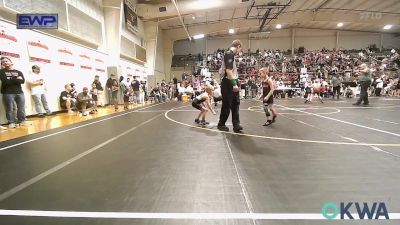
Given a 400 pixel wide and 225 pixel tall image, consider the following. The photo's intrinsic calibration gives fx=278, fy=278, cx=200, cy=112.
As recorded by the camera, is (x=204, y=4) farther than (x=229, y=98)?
Yes

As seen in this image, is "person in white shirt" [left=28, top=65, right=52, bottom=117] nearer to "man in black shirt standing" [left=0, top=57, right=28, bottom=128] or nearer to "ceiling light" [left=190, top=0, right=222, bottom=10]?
"man in black shirt standing" [left=0, top=57, right=28, bottom=128]

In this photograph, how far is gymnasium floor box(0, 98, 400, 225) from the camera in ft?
6.27

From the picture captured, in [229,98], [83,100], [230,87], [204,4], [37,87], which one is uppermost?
[204,4]

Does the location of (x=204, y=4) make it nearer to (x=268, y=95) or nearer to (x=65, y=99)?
(x=65, y=99)

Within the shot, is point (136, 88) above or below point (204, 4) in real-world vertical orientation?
below

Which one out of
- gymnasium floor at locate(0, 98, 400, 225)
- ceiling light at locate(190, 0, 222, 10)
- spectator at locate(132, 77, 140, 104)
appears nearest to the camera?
gymnasium floor at locate(0, 98, 400, 225)

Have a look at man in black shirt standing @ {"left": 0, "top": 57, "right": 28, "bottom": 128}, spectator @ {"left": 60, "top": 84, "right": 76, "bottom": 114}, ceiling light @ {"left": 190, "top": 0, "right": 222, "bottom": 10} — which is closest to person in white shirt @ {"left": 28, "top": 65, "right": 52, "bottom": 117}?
spectator @ {"left": 60, "top": 84, "right": 76, "bottom": 114}

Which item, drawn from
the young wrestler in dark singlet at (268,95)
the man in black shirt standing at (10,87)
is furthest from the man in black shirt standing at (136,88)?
the young wrestler in dark singlet at (268,95)

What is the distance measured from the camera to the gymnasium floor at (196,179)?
1.91 m

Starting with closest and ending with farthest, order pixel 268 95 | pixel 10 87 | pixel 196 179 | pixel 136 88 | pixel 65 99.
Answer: pixel 196 179
pixel 268 95
pixel 10 87
pixel 65 99
pixel 136 88

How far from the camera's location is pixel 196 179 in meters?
2.63

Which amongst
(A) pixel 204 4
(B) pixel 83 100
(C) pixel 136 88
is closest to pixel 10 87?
(B) pixel 83 100

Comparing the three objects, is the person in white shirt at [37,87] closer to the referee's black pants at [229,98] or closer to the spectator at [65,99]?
the spectator at [65,99]

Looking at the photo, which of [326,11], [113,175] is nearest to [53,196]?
[113,175]
